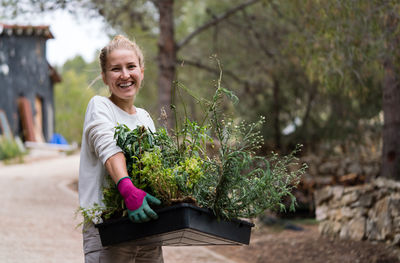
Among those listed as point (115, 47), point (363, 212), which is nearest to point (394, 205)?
point (363, 212)

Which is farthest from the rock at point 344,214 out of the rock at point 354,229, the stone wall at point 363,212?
the rock at point 354,229

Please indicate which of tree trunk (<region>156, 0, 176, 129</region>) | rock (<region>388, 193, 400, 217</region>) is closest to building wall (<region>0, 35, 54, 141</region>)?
tree trunk (<region>156, 0, 176, 129</region>)

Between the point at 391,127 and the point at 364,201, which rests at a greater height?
the point at 391,127

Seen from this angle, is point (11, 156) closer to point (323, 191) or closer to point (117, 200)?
point (323, 191)

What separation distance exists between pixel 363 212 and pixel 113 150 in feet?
17.8

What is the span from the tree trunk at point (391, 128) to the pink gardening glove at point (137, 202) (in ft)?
19.2

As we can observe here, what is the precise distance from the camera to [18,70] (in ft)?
69.8

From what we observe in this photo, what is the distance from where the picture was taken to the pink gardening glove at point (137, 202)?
1.81m

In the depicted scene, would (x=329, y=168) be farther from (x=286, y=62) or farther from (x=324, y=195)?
(x=324, y=195)

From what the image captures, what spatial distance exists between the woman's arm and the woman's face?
1.36 feet

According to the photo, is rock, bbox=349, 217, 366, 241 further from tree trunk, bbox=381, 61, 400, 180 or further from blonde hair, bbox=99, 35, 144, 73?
blonde hair, bbox=99, 35, 144, 73

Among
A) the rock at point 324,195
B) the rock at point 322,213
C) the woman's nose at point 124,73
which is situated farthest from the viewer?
the rock at point 324,195

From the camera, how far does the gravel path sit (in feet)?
18.8

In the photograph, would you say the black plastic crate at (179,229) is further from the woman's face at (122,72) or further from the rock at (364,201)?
the rock at (364,201)
